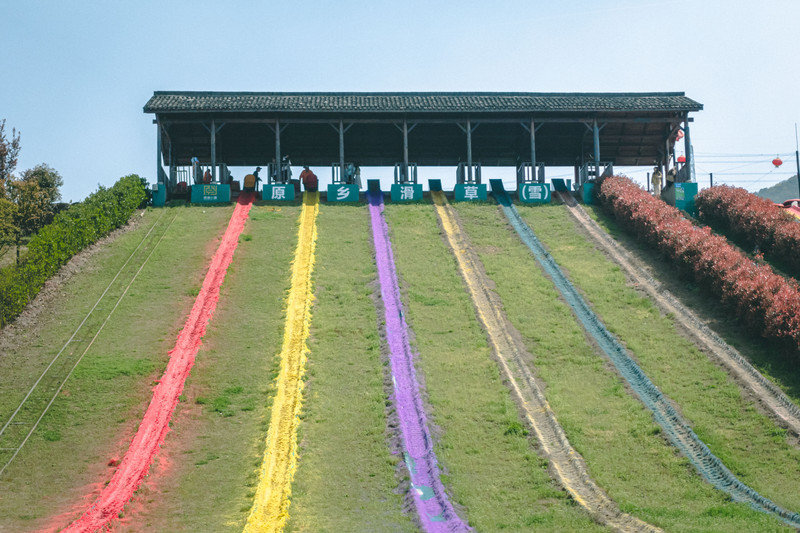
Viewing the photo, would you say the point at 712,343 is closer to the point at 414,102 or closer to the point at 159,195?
the point at 414,102

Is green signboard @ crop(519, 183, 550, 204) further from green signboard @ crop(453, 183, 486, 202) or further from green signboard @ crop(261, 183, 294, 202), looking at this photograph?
green signboard @ crop(261, 183, 294, 202)

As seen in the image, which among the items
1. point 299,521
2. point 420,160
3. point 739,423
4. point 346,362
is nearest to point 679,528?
point 739,423

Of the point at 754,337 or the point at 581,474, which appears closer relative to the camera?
the point at 581,474

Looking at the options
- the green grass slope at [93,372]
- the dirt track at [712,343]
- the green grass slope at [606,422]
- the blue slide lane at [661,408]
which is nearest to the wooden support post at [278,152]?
the green grass slope at [93,372]

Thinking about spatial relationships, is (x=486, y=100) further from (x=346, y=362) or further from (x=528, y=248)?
(x=346, y=362)

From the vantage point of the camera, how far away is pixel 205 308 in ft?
82.3

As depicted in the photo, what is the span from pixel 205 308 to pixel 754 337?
16.6 metres

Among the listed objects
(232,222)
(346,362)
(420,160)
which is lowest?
(346,362)

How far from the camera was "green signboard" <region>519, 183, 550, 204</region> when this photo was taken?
38.2 m

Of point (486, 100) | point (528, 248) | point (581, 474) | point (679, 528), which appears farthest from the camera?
point (486, 100)

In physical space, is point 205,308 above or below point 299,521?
above

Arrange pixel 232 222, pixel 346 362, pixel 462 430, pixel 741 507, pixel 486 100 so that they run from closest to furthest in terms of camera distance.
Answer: pixel 741 507, pixel 462 430, pixel 346 362, pixel 232 222, pixel 486 100

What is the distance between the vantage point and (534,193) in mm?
38344

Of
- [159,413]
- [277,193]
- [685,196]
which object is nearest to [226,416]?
[159,413]
